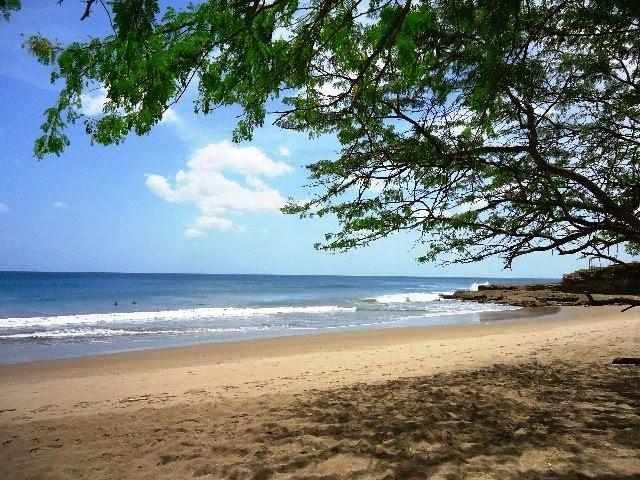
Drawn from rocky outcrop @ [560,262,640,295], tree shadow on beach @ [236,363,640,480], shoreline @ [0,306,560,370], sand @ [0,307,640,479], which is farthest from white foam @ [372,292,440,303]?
tree shadow on beach @ [236,363,640,480]

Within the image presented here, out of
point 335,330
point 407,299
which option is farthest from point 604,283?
point 335,330

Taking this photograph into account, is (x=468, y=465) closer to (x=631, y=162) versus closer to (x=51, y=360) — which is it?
(x=631, y=162)

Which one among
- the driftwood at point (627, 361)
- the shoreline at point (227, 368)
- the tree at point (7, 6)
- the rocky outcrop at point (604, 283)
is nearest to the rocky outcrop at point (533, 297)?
the rocky outcrop at point (604, 283)

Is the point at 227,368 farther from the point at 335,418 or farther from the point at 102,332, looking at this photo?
the point at 102,332

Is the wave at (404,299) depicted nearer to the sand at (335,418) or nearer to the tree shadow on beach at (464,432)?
the sand at (335,418)

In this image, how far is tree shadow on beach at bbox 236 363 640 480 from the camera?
3.58 m

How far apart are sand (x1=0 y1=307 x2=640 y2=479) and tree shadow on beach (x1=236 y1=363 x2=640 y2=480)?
2 centimetres

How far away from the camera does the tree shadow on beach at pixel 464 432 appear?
3.58m

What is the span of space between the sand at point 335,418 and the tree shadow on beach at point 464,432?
0.02 meters

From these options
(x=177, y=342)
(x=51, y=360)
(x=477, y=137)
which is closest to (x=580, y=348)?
(x=477, y=137)

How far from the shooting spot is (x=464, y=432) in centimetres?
441

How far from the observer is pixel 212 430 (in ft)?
16.3

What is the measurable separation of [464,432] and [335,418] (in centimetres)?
154

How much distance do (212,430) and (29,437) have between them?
2.31m
